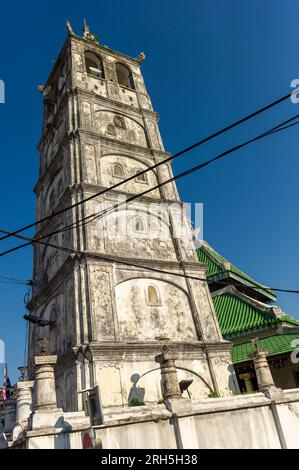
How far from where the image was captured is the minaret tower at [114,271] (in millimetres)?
13938

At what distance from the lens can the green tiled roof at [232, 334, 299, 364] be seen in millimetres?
16812

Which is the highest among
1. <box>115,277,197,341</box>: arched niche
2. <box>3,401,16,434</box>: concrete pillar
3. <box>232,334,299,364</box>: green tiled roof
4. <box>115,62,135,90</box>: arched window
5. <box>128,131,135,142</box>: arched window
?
<box>115,62,135,90</box>: arched window

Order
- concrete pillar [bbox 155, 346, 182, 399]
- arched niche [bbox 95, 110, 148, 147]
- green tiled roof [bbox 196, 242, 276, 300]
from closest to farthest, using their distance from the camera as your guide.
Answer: concrete pillar [bbox 155, 346, 182, 399], arched niche [bbox 95, 110, 148, 147], green tiled roof [bbox 196, 242, 276, 300]

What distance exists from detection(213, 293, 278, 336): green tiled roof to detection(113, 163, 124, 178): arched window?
9.64 metres

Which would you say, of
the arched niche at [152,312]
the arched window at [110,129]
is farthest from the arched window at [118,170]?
the arched niche at [152,312]

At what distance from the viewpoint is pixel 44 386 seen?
9.85 meters

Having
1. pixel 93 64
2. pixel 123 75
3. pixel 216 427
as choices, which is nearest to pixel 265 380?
pixel 216 427

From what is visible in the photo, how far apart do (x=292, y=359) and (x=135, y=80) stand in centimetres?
2223

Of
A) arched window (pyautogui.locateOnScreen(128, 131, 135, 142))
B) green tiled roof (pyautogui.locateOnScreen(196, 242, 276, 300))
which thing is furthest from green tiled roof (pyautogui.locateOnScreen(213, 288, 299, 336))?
arched window (pyautogui.locateOnScreen(128, 131, 135, 142))

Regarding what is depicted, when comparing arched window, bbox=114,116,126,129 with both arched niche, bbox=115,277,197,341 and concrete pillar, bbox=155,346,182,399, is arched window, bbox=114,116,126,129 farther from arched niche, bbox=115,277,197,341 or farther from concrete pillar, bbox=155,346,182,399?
concrete pillar, bbox=155,346,182,399

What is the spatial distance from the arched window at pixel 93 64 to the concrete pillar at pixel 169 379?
2167cm

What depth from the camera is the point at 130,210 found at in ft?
61.5

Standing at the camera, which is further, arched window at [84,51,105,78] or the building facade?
arched window at [84,51,105,78]

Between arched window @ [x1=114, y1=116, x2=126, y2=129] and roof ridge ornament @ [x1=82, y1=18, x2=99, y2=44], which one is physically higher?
roof ridge ornament @ [x1=82, y1=18, x2=99, y2=44]
